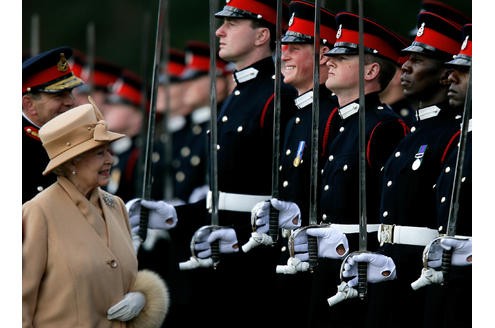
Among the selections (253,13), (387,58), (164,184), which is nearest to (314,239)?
(387,58)

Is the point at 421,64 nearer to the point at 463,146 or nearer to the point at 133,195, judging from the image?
the point at 463,146

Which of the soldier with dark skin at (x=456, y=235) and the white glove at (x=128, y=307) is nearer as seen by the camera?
the soldier with dark skin at (x=456, y=235)

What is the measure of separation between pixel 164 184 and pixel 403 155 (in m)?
5.60

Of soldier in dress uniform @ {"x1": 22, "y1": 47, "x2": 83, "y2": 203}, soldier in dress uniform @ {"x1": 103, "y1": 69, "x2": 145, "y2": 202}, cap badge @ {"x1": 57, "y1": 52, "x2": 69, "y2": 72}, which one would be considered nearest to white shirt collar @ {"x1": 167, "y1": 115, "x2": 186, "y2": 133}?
soldier in dress uniform @ {"x1": 103, "y1": 69, "x2": 145, "y2": 202}

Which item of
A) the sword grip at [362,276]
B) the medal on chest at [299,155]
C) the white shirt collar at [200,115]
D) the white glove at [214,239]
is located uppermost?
the white shirt collar at [200,115]

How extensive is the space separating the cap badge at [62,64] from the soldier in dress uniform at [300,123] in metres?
1.27

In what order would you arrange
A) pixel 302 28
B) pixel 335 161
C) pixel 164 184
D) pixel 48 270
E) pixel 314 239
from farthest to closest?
1. pixel 164 184
2. pixel 302 28
3. pixel 335 161
4. pixel 314 239
5. pixel 48 270

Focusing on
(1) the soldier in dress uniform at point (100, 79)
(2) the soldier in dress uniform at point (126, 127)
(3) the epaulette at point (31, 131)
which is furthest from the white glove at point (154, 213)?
(1) the soldier in dress uniform at point (100, 79)

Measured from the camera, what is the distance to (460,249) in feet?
23.4

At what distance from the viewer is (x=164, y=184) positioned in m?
13.5

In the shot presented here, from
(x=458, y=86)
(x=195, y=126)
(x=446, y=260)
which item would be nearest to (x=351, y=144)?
(x=458, y=86)

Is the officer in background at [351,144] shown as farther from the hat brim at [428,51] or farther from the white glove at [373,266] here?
the white glove at [373,266]

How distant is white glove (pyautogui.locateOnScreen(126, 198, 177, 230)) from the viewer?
29.6 feet

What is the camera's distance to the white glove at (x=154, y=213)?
901 centimetres
